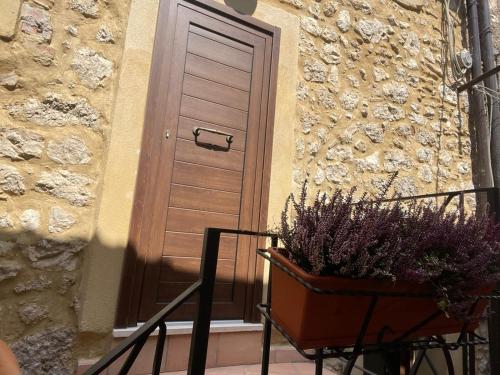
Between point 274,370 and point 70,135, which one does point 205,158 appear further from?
point 274,370

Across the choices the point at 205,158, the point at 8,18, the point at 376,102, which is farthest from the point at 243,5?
the point at 8,18

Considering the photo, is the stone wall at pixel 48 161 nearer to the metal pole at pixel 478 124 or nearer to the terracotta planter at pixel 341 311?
the terracotta planter at pixel 341 311

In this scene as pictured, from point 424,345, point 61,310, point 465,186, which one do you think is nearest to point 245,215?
point 61,310

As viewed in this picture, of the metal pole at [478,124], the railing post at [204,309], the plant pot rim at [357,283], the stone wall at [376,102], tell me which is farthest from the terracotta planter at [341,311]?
the metal pole at [478,124]

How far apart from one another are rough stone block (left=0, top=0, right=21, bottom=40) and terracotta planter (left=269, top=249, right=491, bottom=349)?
1.93m

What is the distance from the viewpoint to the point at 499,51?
3.72m

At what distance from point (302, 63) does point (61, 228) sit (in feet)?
7.01

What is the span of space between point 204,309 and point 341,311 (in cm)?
40

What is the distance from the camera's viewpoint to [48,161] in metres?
1.82

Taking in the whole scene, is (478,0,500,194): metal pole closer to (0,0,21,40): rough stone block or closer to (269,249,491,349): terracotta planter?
(269,249,491,349): terracotta planter

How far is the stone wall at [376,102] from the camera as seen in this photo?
2.73 m

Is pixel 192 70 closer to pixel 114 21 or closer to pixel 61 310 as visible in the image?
pixel 114 21

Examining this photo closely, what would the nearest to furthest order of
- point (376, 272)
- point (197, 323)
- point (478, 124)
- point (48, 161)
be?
point (376, 272) < point (197, 323) < point (48, 161) < point (478, 124)

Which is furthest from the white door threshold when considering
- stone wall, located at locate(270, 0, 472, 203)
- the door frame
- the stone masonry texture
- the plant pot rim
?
the plant pot rim
